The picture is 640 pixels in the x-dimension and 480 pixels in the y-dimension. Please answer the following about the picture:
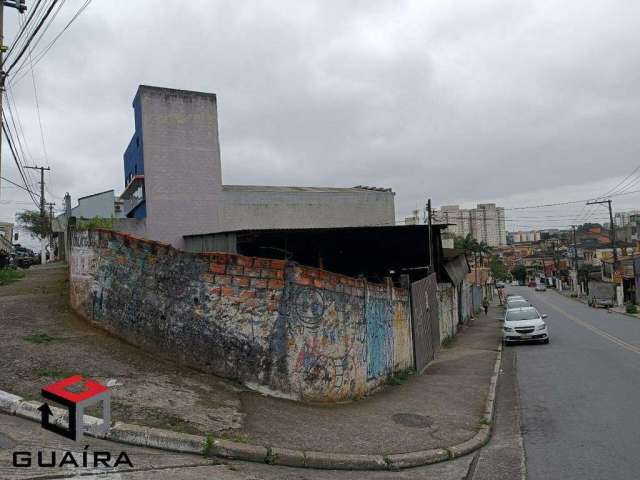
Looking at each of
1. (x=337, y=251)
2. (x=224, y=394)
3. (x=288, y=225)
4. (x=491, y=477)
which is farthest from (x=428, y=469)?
(x=288, y=225)

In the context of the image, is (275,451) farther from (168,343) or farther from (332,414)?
(168,343)

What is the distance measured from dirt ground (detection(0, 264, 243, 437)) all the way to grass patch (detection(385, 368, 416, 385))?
4.45 m

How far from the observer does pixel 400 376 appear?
11.6 metres

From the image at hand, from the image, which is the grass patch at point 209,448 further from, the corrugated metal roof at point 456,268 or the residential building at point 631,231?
the residential building at point 631,231

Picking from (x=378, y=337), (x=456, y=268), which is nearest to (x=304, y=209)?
(x=456, y=268)

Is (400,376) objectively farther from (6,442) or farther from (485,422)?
(6,442)

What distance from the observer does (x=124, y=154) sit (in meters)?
30.3

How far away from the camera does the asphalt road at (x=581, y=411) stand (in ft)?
19.5

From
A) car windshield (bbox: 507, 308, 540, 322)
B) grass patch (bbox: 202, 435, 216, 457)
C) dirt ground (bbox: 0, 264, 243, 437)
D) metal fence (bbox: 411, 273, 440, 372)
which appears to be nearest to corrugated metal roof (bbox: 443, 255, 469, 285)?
car windshield (bbox: 507, 308, 540, 322)

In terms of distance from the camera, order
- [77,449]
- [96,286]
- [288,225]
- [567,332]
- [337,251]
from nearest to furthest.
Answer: [77,449] < [96,286] < [337,251] < [567,332] < [288,225]

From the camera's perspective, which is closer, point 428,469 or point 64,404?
point 64,404

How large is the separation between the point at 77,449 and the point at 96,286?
4.77 metres

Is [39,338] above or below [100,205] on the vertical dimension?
below

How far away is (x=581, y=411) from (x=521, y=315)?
42.4 feet
